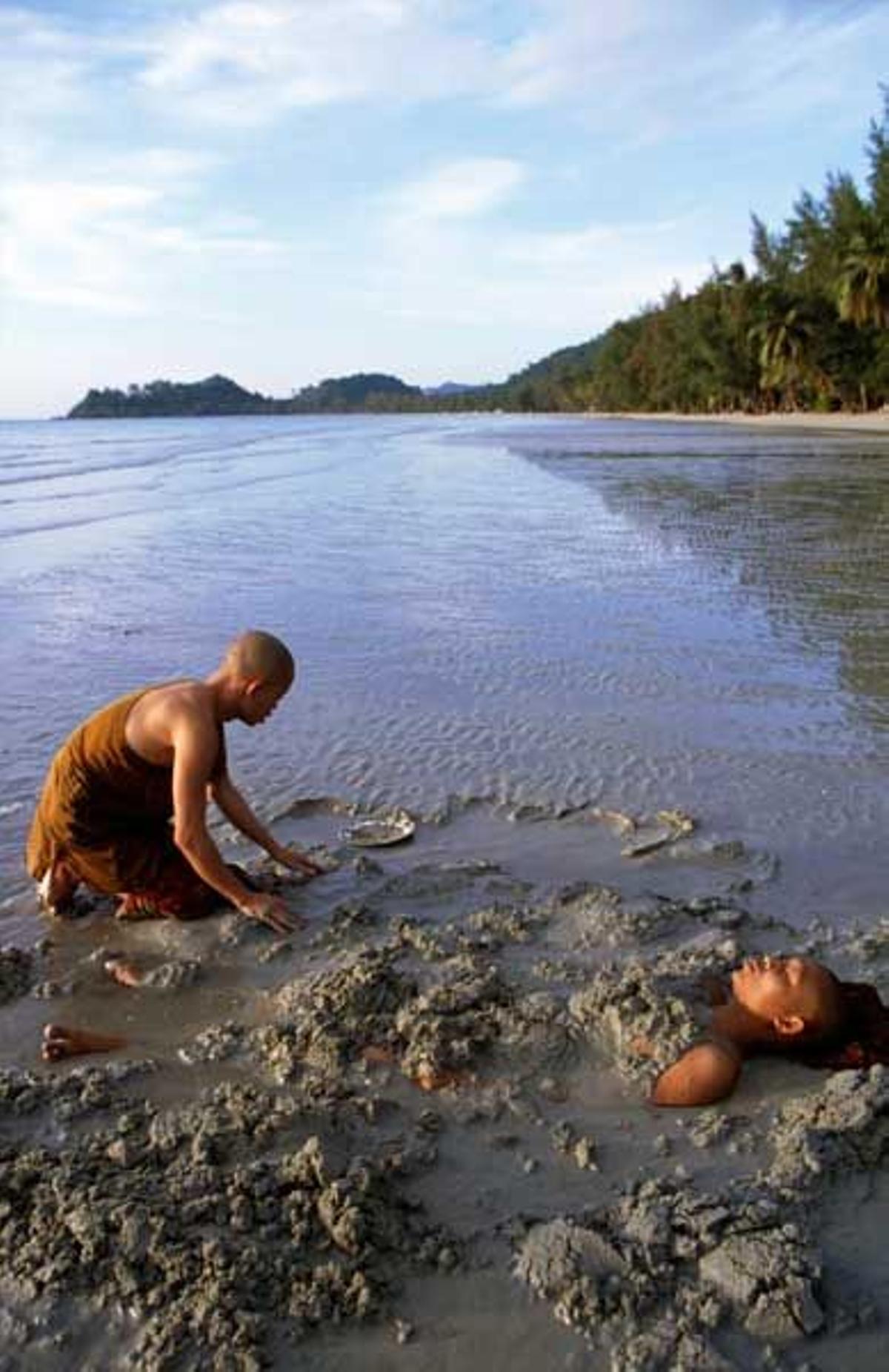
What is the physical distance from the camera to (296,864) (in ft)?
13.4

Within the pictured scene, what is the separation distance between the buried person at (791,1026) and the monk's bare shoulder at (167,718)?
1.83 metres

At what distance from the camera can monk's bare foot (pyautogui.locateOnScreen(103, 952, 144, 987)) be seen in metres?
3.40

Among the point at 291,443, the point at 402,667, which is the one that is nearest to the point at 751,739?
the point at 402,667

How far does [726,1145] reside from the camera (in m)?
2.54

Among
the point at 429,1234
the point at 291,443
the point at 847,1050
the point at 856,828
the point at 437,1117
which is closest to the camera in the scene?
the point at 429,1234

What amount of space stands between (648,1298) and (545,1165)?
0.45m

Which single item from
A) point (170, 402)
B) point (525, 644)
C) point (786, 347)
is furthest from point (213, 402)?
point (525, 644)

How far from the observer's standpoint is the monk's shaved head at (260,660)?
3580 millimetres

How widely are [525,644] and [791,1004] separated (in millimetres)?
4929

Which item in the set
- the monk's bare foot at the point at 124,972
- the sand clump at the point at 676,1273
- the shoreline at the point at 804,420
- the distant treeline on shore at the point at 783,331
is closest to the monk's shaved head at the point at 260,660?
the monk's bare foot at the point at 124,972

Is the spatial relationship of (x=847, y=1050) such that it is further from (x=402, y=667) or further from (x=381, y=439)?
(x=381, y=439)

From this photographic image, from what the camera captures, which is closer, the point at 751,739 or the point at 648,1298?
the point at 648,1298

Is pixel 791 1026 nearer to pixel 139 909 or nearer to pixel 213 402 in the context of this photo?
pixel 139 909

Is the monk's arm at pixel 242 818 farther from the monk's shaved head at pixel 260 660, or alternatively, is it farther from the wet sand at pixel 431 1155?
the monk's shaved head at pixel 260 660
